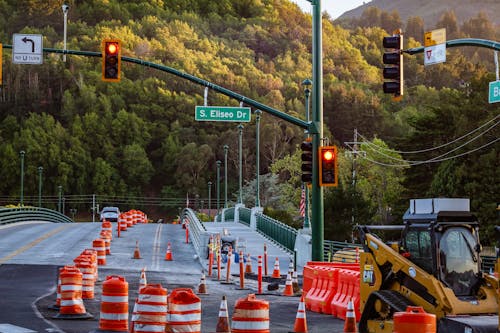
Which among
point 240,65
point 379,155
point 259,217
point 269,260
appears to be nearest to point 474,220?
point 269,260

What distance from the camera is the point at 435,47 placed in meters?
19.9

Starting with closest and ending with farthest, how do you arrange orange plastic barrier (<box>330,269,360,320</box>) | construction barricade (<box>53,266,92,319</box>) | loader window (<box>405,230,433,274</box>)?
1. loader window (<box>405,230,433,274</box>)
2. construction barricade (<box>53,266,92,319</box>)
3. orange plastic barrier (<box>330,269,360,320</box>)

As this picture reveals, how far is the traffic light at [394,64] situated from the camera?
20203 millimetres

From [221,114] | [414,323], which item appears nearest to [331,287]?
[221,114]

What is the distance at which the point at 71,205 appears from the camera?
458 feet

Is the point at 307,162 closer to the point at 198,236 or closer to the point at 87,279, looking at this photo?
the point at 87,279

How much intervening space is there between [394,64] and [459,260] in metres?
7.76

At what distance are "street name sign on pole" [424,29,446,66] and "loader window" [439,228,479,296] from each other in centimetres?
699

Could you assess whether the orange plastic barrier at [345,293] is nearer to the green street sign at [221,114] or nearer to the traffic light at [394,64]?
the traffic light at [394,64]

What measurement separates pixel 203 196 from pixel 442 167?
268 feet

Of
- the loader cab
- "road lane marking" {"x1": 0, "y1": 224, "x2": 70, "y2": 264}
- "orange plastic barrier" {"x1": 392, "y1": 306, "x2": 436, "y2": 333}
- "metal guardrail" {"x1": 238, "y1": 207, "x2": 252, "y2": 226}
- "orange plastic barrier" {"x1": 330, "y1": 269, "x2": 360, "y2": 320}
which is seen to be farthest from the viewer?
"metal guardrail" {"x1": 238, "y1": 207, "x2": 252, "y2": 226}

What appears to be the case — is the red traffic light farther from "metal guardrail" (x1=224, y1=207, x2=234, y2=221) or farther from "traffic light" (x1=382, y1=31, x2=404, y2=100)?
"metal guardrail" (x1=224, y1=207, x2=234, y2=221)

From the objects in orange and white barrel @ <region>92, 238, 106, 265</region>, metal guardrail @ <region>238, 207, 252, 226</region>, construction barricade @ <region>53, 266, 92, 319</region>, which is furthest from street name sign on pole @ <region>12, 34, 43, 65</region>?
metal guardrail @ <region>238, 207, 252, 226</region>

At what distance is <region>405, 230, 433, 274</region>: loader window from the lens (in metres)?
13.7
